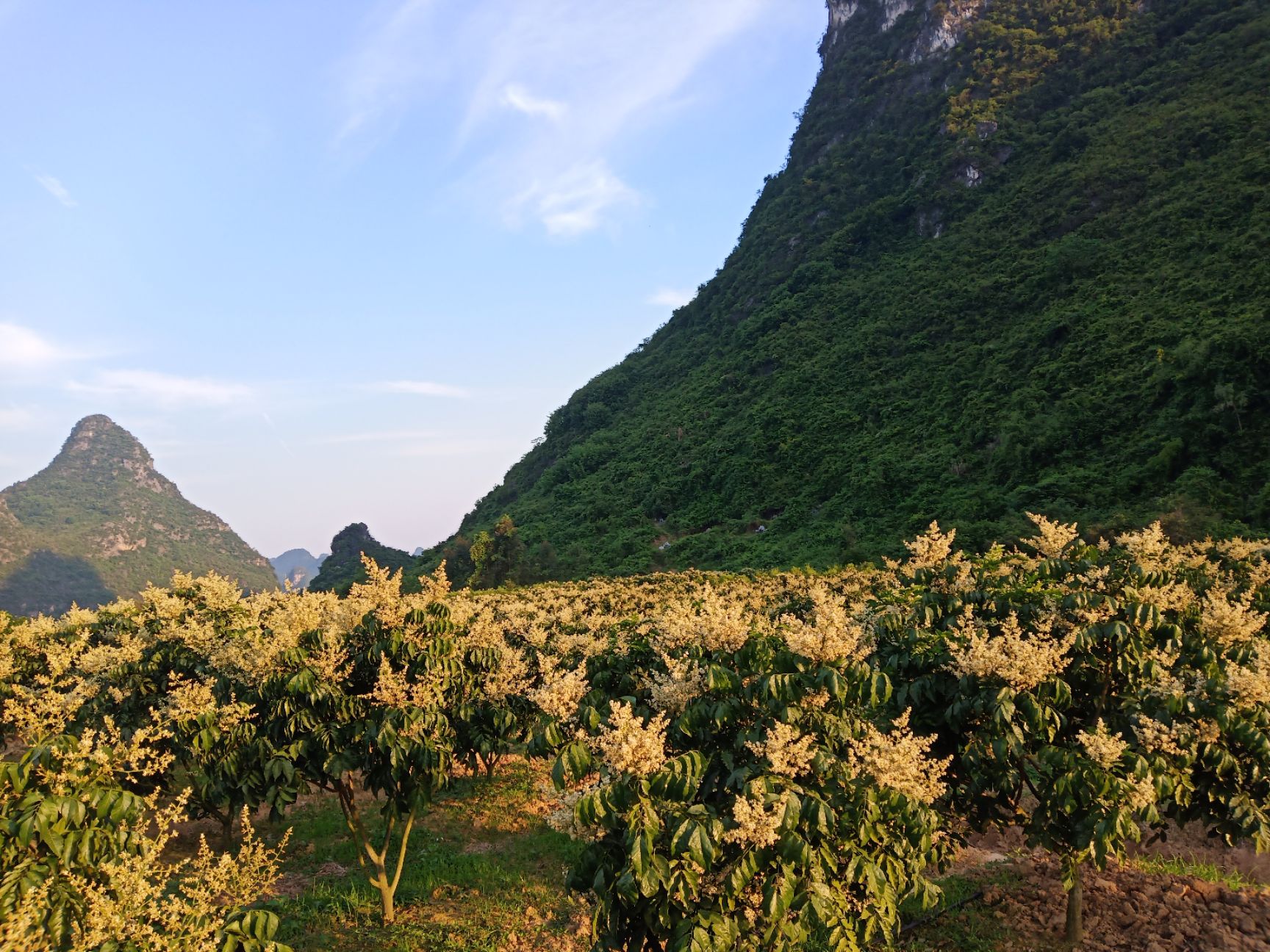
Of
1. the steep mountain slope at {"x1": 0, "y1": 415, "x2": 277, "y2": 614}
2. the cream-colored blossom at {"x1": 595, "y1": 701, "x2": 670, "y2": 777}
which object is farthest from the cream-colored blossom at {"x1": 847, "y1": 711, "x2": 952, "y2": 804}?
the steep mountain slope at {"x1": 0, "y1": 415, "x2": 277, "y2": 614}

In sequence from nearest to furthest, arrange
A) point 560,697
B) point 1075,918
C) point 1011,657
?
point 560,697 → point 1011,657 → point 1075,918

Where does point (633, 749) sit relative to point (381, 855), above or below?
above

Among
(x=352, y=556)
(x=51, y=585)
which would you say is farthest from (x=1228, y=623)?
(x=51, y=585)

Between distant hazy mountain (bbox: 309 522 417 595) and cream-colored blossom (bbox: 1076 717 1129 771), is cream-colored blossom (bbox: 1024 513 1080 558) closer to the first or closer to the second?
cream-colored blossom (bbox: 1076 717 1129 771)

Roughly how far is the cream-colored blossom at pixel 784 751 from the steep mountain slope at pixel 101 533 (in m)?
108

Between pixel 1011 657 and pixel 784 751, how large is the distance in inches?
114

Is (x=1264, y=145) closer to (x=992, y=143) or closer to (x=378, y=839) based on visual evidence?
(x=992, y=143)

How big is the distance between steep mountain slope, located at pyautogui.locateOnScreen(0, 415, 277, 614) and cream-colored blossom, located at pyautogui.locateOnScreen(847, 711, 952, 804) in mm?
108168

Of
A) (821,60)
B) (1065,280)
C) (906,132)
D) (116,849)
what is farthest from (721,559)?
(821,60)

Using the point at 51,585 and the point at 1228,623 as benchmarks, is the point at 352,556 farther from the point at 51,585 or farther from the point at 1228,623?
the point at 1228,623

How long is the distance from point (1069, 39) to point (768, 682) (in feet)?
352

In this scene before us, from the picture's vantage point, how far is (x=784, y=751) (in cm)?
569

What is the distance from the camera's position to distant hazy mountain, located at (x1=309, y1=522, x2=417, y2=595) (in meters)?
87.4

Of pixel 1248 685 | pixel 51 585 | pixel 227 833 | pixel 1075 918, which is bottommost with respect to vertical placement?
pixel 1075 918
